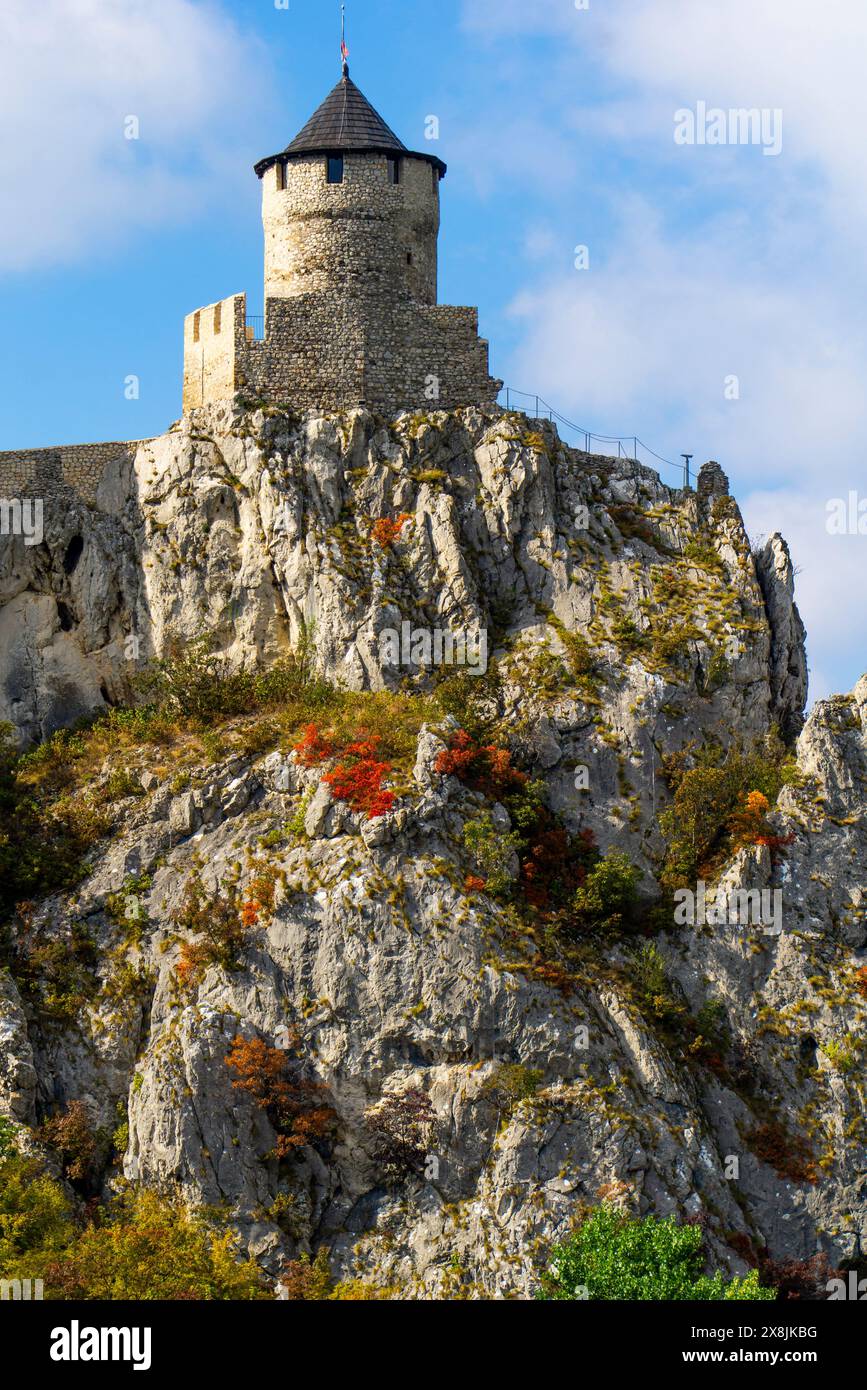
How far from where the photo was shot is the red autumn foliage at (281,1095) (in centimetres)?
5491

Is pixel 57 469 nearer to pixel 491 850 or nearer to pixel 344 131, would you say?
pixel 344 131

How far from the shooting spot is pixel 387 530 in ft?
211

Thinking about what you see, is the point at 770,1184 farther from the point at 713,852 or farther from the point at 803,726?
the point at 803,726

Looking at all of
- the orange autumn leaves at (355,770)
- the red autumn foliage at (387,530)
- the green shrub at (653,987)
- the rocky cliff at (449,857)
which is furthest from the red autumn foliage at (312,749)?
the green shrub at (653,987)

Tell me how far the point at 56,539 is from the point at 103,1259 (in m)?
24.6

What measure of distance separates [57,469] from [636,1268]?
31.0 m

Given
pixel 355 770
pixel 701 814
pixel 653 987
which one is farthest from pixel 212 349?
pixel 653 987

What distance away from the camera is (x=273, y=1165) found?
180 feet

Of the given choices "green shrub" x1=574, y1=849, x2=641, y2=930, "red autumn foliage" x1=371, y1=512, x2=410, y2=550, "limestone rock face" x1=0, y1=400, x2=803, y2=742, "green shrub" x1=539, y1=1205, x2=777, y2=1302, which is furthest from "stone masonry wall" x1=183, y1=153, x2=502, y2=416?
"green shrub" x1=539, y1=1205, x2=777, y2=1302

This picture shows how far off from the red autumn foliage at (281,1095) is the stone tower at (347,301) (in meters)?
20.4

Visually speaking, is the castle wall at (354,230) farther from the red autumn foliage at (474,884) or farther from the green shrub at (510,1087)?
the green shrub at (510,1087)

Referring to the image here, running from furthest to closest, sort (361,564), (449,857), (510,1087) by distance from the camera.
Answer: (361,564)
(449,857)
(510,1087)

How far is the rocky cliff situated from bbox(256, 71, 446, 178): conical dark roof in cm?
867

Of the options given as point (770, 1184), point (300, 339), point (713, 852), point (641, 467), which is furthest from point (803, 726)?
point (300, 339)
